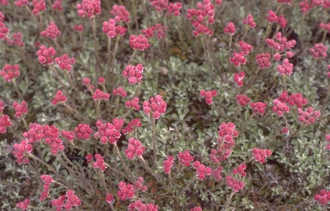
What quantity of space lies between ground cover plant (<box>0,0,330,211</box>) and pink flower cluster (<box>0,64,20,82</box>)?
1 centimetres

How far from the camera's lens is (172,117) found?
3.48 m

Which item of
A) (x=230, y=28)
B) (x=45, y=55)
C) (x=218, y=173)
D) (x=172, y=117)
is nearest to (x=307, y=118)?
(x=218, y=173)

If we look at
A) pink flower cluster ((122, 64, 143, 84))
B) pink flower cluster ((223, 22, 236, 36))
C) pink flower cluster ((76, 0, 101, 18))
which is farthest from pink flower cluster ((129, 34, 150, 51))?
pink flower cluster ((223, 22, 236, 36))

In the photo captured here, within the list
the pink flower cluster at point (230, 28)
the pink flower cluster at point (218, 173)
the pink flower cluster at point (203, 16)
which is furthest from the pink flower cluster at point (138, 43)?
the pink flower cluster at point (218, 173)

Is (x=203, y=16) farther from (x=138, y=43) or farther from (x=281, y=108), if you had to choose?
(x=281, y=108)

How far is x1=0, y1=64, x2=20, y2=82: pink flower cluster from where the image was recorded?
2.88m

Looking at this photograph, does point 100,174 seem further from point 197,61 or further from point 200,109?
point 197,61

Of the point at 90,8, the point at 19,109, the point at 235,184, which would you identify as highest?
the point at 90,8

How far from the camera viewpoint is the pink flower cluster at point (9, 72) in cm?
288

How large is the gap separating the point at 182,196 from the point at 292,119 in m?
1.27

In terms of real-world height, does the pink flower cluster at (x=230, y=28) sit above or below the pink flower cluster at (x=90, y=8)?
below

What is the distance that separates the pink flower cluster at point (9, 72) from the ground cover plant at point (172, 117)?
1cm

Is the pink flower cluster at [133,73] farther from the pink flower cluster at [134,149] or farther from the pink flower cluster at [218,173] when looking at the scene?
the pink flower cluster at [218,173]

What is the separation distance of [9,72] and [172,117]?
146 cm
